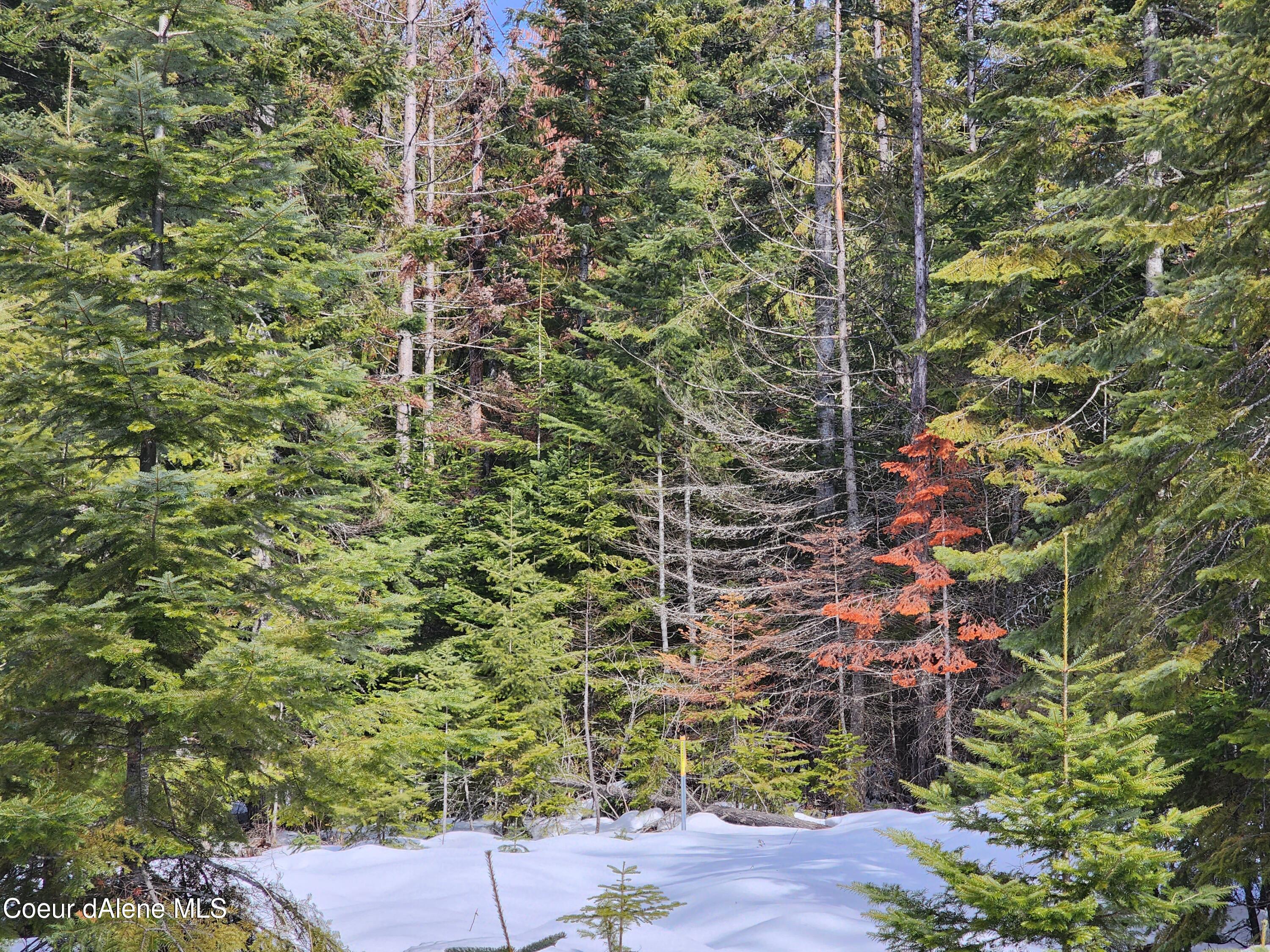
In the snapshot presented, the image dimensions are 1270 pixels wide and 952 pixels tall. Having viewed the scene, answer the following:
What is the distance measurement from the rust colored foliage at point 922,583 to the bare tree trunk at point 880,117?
Result: 598 cm

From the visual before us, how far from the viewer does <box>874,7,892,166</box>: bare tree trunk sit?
16484 mm

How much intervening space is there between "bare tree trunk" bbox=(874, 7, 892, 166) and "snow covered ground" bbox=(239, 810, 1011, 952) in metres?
12.0

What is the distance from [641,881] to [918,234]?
1144 centimetres

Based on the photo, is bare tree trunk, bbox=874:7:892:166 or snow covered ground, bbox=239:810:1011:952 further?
bare tree trunk, bbox=874:7:892:166

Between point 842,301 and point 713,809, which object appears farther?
point 842,301

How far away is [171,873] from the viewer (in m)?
5.09

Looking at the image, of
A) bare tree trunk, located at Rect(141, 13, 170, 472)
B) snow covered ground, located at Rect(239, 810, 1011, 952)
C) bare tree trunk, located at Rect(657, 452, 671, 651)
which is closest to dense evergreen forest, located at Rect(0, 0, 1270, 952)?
bare tree trunk, located at Rect(141, 13, 170, 472)

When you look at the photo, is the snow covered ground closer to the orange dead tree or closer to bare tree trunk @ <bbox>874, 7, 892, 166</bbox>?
the orange dead tree

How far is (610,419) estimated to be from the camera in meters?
16.9

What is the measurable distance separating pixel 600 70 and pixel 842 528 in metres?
12.2

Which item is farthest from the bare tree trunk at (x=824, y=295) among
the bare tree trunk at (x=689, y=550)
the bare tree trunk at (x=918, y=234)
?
the bare tree trunk at (x=689, y=550)

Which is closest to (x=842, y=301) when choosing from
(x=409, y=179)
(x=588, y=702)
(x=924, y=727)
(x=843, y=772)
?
(x=924, y=727)

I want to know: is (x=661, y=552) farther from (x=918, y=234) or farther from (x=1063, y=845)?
(x=1063, y=845)

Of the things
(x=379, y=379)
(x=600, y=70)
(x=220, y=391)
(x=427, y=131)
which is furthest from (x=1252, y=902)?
(x=427, y=131)
